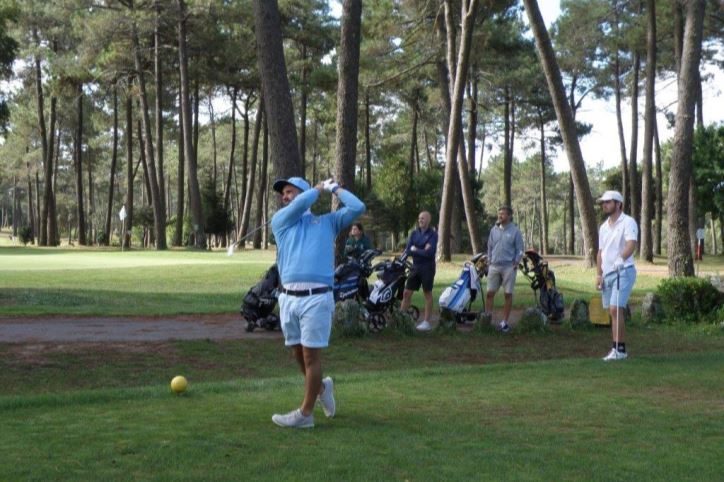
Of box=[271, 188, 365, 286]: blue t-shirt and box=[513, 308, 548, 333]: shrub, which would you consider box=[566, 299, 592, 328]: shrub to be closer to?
box=[513, 308, 548, 333]: shrub

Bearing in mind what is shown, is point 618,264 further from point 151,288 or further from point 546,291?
point 151,288

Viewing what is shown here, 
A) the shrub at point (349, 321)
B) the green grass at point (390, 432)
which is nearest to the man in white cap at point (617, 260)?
the green grass at point (390, 432)

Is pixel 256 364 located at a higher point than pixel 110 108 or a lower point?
lower

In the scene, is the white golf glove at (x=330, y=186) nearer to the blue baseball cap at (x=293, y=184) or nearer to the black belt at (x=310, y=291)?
the blue baseball cap at (x=293, y=184)

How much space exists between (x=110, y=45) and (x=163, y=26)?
2.78 m

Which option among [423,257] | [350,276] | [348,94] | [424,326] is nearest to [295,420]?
[350,276]

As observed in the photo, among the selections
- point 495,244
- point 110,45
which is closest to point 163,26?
point 110,45

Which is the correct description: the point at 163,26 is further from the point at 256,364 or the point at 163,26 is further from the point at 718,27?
the point at 256,364

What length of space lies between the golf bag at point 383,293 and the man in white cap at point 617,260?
11.6 ft

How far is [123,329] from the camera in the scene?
42.2 ft

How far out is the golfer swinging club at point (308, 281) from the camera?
5930 millimetres

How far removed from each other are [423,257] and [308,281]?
7.24 metres

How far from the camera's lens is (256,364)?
9.93m

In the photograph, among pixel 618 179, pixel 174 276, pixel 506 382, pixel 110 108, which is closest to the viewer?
pixel 506 382
